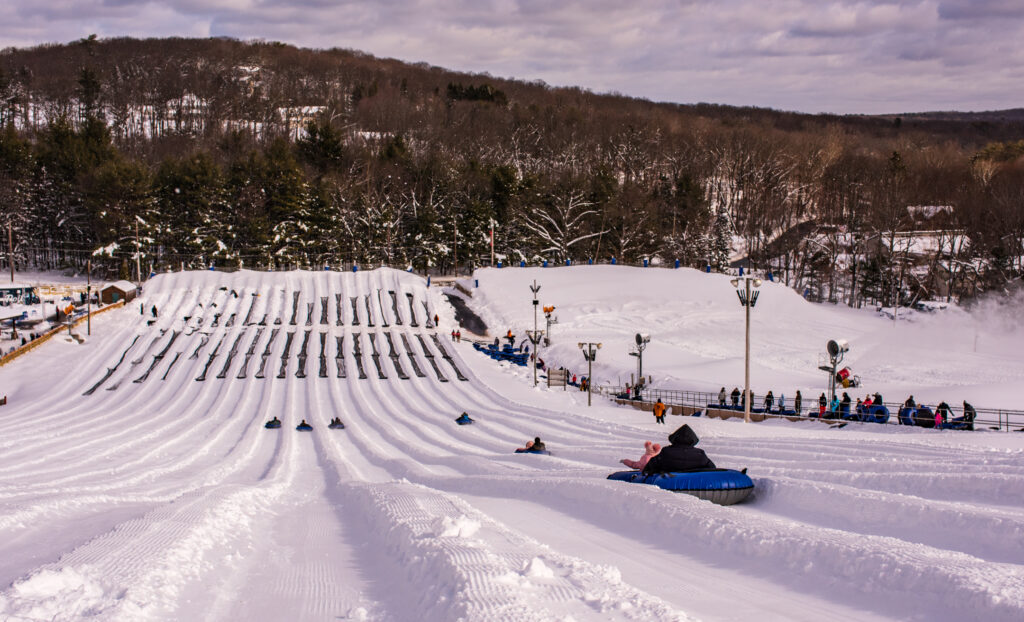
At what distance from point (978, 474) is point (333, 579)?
30.5ft

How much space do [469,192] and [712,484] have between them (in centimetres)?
6099

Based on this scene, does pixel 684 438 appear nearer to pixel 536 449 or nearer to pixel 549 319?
pixel 536 449

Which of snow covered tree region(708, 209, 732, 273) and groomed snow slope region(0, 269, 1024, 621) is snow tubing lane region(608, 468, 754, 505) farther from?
snow covered tree region(708, 209, 732, 273)

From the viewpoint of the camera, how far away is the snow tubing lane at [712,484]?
10836mm

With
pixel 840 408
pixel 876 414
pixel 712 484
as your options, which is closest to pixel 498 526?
pixel 712 484

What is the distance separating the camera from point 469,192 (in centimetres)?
7006

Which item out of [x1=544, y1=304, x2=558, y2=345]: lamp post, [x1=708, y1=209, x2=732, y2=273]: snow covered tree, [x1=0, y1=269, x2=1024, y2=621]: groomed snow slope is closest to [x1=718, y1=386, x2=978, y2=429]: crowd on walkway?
[x1=0, y1=269, x2=1024, y2=621]: groomed snow slope

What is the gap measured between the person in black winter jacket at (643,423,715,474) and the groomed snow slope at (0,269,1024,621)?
2.83ft

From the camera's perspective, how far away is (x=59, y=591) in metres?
5.80

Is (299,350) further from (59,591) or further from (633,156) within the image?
(633,156)

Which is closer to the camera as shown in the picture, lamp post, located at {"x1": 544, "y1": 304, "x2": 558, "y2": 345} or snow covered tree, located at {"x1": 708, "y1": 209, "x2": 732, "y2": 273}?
lamp post, located at {"x1": 544, "y1": 304, "x2": 558, "y2": 345}

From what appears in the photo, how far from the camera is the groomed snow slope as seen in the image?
6.29 m

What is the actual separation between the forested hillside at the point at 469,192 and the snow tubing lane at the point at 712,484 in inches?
2060

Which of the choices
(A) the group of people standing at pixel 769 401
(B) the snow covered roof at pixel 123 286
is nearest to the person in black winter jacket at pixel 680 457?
(A) the group of people standing at pixel 769 401
